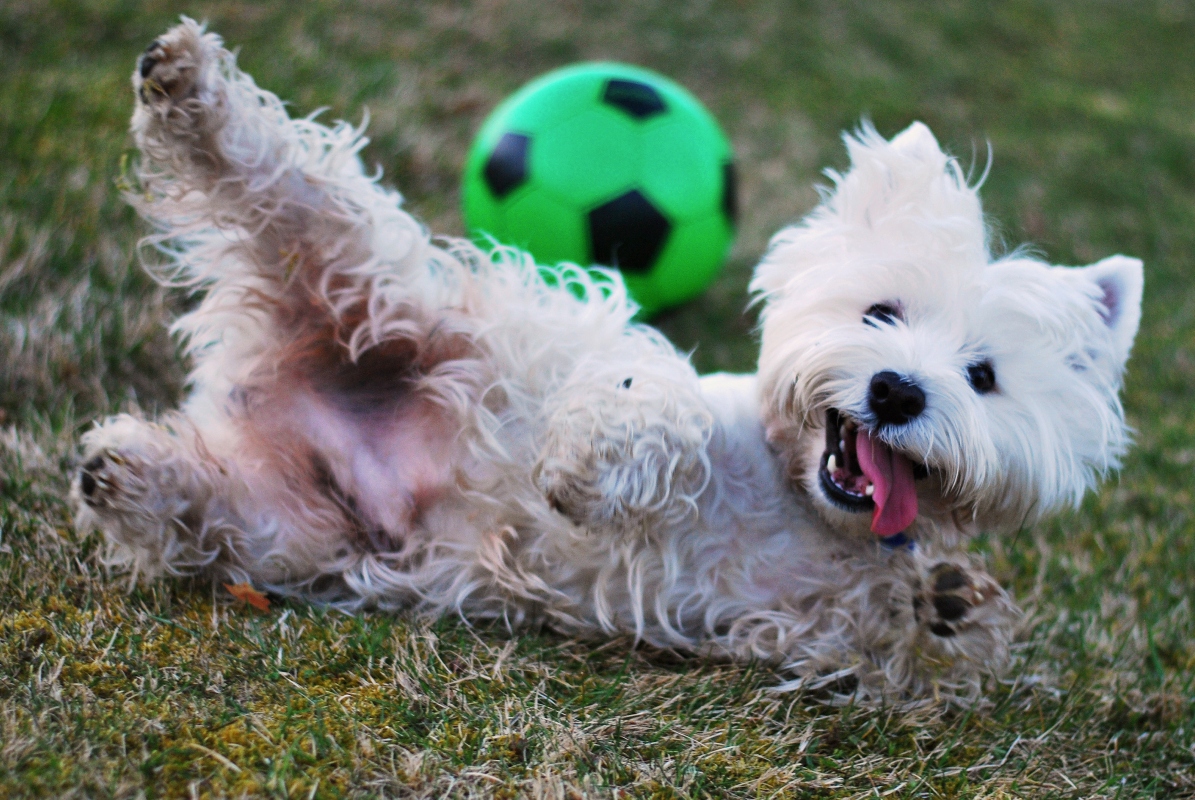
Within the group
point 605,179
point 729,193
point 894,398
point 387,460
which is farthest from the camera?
point 729,193

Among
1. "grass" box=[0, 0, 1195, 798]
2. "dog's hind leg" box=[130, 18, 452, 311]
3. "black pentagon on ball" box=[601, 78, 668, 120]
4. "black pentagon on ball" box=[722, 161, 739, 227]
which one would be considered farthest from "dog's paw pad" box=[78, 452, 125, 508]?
"black pentagon on ball" box=[722, 161, 739, 227]

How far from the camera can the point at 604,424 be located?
2.70 metres

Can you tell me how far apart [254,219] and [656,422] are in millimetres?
1376

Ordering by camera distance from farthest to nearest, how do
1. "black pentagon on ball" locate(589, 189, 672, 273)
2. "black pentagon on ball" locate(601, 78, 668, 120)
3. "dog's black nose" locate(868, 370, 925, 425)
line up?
"black pentagon on ball" locate(601, 78, 668, 120) < "black pentagon on ball" locate(589, 189, 672, 273) < "dog's black nose" locate(868, 370, 925, 425)

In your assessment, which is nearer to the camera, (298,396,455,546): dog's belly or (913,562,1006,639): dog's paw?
(913,562,1006,639): dog's paw

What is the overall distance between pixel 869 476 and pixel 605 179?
2.01 metres

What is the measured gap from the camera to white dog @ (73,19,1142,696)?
106 inches

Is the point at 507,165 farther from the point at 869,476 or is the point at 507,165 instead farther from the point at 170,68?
the point at 869,476

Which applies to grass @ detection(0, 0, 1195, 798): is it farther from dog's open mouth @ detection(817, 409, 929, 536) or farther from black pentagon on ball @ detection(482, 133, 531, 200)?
black pentagon on ball @ detection(482, 133, 531, 200)

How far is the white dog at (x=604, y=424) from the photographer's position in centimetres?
268

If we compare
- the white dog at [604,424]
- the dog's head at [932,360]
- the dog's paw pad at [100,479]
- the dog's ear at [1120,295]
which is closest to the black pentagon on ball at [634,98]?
the white dog at [604,424]

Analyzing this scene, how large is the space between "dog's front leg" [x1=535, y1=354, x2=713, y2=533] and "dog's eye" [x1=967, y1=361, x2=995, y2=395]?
718 millimetres

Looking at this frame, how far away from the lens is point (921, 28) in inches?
360

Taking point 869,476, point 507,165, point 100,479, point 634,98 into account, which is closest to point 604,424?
point 869,476
